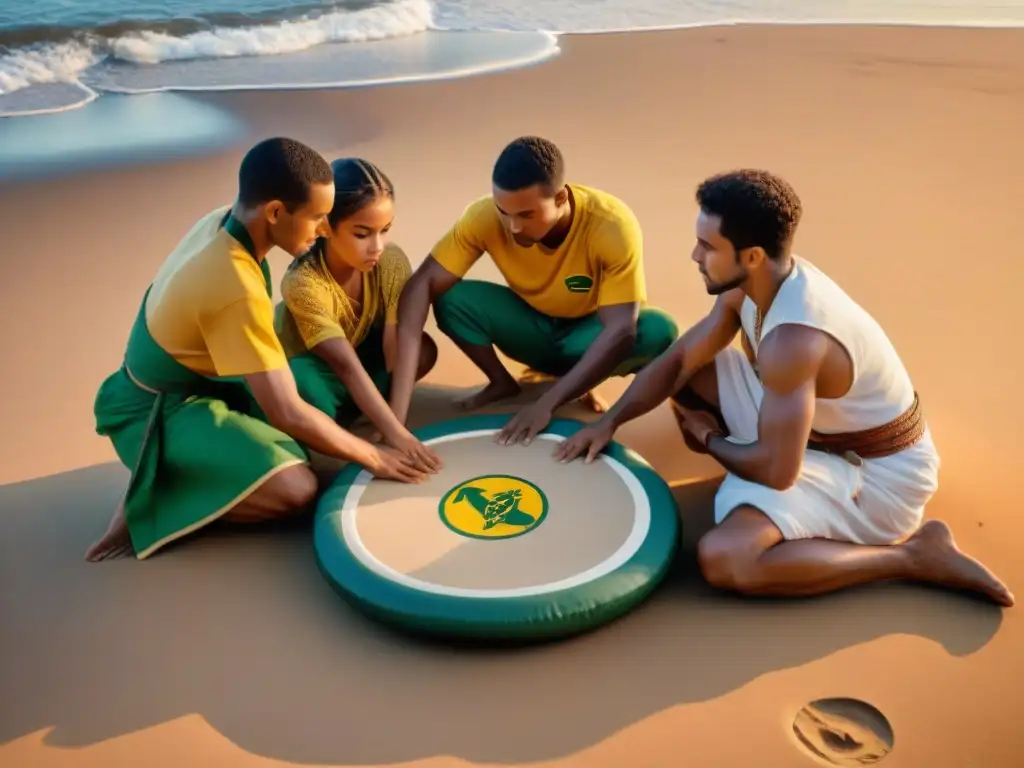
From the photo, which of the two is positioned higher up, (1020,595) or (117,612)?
(1020,595)

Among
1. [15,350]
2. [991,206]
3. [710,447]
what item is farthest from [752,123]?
[15,350]

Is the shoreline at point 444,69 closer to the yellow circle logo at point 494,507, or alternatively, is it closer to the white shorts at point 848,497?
the yellow circle logo at point 494,507

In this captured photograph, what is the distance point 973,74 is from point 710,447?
18.3 feet

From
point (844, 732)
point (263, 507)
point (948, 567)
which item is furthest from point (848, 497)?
point (263, 507)

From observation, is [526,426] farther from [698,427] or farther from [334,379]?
[334,379]

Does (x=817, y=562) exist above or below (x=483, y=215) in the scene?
below

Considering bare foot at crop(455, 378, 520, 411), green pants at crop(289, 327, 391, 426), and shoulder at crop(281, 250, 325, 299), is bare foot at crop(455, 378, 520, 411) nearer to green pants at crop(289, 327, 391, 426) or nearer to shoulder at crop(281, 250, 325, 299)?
green pants at crop(289, 327, 391, 426)

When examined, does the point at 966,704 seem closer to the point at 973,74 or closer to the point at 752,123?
the point at 752,123

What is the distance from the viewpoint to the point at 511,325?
368 cm

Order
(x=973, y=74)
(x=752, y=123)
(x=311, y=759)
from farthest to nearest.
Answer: (x=973, y=74) < (x=752, y=123) < (x=311, y=759)

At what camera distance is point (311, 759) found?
234 centimetres

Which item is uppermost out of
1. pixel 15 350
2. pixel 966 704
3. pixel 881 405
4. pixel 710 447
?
pixel 881 405

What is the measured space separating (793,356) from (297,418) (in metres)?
1.34

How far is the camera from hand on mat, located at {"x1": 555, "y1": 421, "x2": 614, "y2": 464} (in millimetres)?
3119
